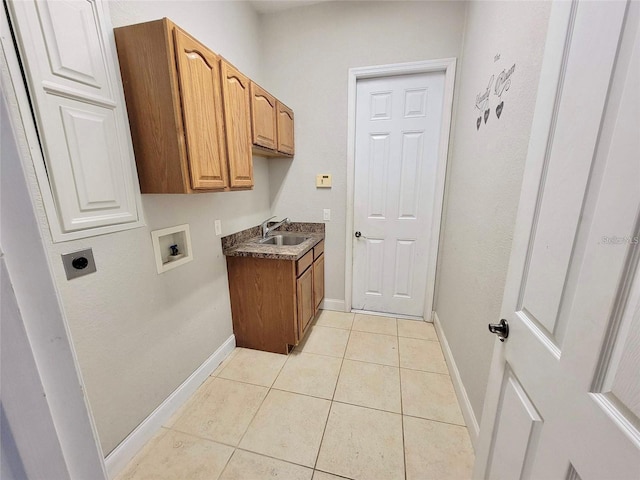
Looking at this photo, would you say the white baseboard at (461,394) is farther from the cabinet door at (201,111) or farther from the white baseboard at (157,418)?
the cabinet door at (201,111)

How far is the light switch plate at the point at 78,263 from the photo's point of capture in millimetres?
981

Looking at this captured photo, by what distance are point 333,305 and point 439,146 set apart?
1.85 m

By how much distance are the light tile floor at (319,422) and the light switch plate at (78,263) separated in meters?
1.00

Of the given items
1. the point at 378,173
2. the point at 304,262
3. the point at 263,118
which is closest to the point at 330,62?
the point at 263,118

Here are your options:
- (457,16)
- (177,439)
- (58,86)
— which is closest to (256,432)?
(177,439)

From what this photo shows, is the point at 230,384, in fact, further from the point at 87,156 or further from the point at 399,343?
the point at 87,156

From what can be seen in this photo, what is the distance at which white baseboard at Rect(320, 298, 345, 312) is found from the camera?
2.71m

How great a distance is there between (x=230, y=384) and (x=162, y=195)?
4.31 feet

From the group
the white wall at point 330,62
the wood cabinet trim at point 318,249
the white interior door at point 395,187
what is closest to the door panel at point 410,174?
the white interior door at point 395,187

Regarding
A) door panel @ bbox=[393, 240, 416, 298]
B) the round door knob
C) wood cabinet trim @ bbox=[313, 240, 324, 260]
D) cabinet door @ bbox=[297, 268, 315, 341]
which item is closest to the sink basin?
wood cabinet trim @ bbox=[313, 240, 324, 260]

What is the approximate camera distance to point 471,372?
4.75 feet

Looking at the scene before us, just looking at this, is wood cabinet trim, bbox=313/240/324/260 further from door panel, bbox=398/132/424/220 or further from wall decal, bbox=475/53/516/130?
wall decal, bbox=475/53/516/130

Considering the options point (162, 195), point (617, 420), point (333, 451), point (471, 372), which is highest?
point (162, 195)

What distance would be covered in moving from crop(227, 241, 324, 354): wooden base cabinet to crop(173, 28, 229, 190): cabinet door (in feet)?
2.40
